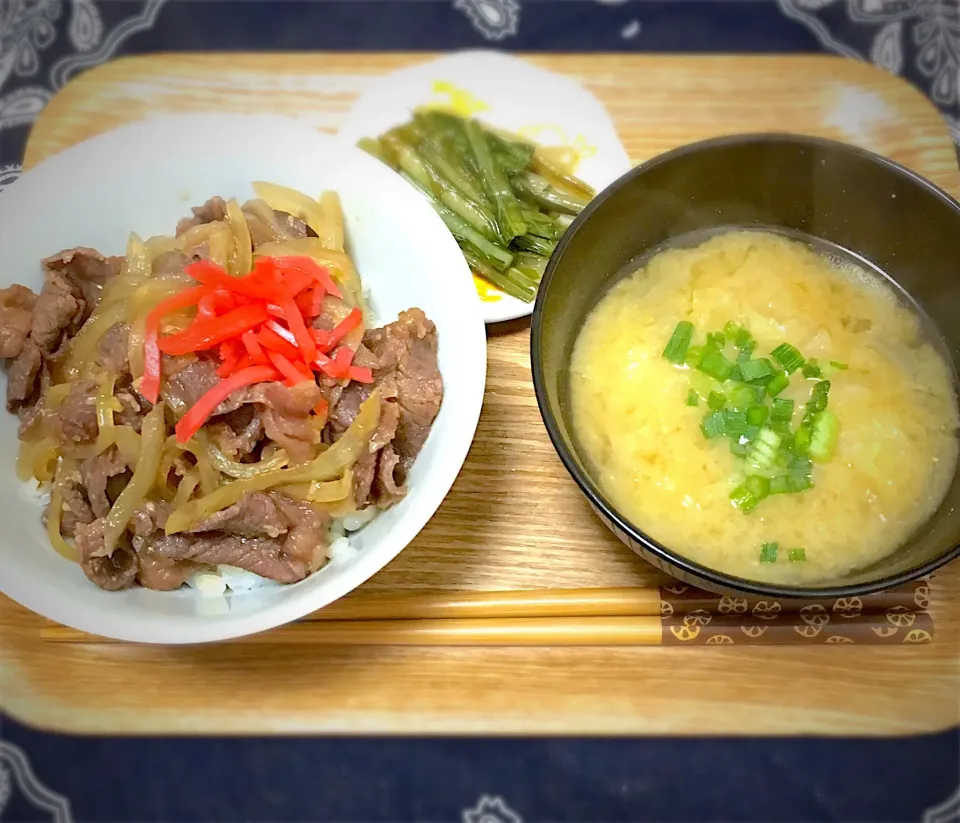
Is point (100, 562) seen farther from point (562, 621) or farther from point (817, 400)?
point (817, 400)

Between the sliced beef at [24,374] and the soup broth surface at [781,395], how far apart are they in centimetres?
128

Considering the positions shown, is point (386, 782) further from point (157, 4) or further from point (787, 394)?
point (157, 4)

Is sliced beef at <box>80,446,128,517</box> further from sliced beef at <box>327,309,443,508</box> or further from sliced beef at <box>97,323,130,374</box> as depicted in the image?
sliced beef at <box>327,309,443,508</box>

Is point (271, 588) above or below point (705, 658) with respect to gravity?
above

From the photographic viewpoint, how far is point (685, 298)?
210cm

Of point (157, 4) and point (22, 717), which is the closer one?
point (22, 717)

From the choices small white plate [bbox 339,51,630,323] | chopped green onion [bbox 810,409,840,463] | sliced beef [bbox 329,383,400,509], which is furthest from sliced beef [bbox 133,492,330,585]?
small white plate [bbox 339,51,630,323]

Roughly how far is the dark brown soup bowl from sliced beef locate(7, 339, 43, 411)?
3.80 ft

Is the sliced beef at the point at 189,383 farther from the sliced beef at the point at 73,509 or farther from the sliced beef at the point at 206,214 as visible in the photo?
the sliced beef at the point at 206,214

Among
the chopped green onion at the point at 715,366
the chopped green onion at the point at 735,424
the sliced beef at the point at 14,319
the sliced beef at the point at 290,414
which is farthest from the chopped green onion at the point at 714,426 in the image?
the sliced beef at the point at 14,319

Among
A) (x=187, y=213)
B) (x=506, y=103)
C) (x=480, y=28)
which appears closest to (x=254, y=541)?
(x=187, y=213)

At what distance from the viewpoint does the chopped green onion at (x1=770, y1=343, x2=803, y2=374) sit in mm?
1974

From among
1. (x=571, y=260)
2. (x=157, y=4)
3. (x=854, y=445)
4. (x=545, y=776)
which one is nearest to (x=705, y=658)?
(x=545, y=776)

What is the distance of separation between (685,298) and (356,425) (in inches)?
37.1
